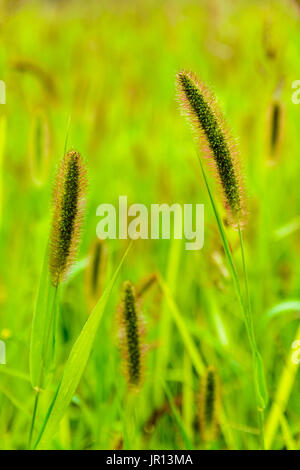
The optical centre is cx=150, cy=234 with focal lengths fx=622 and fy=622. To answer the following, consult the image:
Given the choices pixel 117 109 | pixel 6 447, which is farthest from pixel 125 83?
pixel 6 447

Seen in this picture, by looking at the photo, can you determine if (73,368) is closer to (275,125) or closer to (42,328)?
(42,328)

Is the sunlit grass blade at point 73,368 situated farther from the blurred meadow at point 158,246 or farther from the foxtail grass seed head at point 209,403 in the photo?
the foxtail grass seed head at point 209,403

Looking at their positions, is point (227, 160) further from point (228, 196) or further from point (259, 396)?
point (259, 396)

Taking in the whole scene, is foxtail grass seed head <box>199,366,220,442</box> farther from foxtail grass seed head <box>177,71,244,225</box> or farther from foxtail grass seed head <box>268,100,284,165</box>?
foxtail grass seed head <box>268,100,284,165</box>

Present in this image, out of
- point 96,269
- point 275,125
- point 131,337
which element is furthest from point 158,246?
point 131,337

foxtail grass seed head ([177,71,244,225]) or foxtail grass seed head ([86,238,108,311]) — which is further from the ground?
foxtail grass seed head ([177,71,244,225])

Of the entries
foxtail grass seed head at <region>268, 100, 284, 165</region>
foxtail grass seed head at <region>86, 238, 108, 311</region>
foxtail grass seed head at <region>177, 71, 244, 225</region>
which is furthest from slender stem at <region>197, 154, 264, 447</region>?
foxtail grass seed head at <region>268, 100, 284, 165</region>

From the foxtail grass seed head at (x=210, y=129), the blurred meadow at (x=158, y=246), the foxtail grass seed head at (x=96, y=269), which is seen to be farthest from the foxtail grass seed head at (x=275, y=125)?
the foxtail grass seed head at (x=210, y=129)
